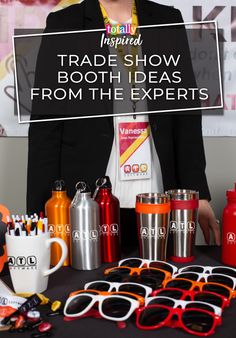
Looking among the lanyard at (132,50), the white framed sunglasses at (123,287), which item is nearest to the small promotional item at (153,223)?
the white framed sunglasses at (123,287)

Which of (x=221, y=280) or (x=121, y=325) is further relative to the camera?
(x=221, y=280)

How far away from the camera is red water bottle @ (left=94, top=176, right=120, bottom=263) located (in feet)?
3.51

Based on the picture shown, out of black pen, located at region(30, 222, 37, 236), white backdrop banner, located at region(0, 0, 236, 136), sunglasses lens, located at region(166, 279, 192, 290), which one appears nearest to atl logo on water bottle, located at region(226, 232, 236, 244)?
sunglasses lens, located at region(166, 279, 192, 290)

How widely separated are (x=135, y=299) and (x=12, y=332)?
0.21m

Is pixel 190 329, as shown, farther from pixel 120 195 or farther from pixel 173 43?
pixel 173 43

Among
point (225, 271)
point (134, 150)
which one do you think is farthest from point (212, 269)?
point (134, 150)

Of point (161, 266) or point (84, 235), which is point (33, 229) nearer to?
point (84, 235)

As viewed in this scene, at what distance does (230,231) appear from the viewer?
1049 mm

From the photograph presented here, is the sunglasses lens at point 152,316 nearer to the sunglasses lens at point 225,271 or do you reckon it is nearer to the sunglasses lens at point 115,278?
the sunglasses lens at point 115,278

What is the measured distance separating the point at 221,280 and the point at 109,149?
590 mm

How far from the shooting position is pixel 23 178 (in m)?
1.97

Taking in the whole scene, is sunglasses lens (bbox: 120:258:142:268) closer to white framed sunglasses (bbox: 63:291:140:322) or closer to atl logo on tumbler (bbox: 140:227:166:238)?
atl logo on tumbler (bbox: 140:227:166:238)

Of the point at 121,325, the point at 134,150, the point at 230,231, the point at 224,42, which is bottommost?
the point at 121,325

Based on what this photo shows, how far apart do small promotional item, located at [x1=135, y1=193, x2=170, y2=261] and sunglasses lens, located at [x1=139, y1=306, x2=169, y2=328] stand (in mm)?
294
